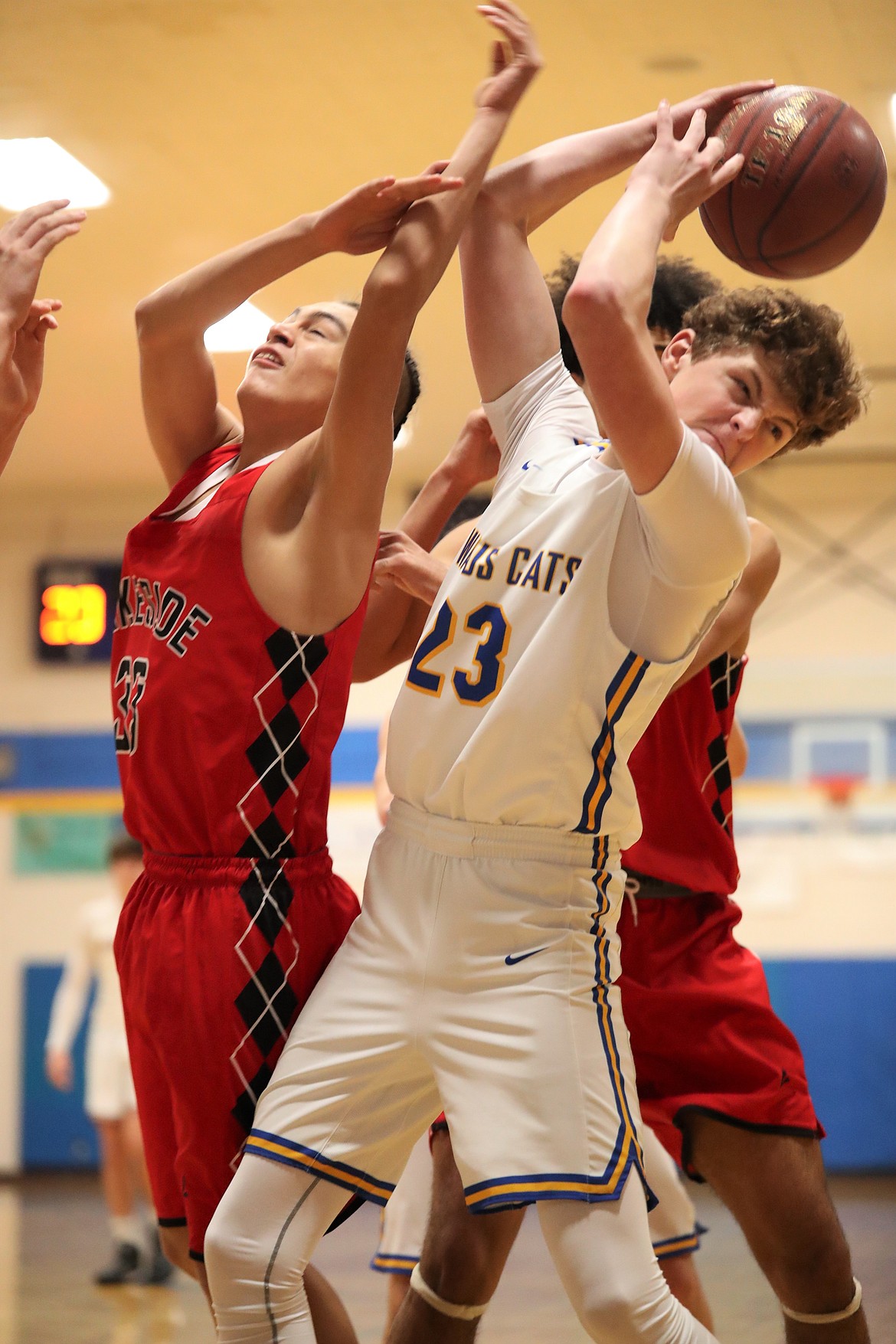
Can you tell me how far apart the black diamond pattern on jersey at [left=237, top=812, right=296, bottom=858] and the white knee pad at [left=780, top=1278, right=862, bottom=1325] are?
48.2 inches

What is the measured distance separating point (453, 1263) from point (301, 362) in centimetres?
167

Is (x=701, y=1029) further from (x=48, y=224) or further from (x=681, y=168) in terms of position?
(x=48, y=224)

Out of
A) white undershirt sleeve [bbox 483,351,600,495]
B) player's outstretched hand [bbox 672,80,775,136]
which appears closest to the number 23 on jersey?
white undershirt sleeve [bbox 483,351,600,495]

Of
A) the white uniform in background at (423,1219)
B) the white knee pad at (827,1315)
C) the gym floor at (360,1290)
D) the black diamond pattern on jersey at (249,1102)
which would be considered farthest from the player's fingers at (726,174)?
the gym floor at (360,1290)

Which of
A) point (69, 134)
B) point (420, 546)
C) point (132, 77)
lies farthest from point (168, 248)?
point (420, 546)

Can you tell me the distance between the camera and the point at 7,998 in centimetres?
994

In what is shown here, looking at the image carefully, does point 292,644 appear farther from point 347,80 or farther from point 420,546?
point 347,80

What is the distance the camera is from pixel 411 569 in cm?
268

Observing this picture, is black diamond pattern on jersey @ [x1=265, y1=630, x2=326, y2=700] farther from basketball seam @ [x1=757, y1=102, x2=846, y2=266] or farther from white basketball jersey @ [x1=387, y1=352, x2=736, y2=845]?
basketball seam @ [x1=757, y1=102, x2=846, y2=266]

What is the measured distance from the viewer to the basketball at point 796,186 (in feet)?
8.90

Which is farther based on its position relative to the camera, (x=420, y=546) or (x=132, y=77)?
(x=132, y=77)

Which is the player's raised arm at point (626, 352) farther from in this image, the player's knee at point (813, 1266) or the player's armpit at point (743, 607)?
the player's knee at point (813, 1266)

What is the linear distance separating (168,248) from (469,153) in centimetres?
459

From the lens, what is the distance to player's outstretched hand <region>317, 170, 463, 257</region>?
93.1 inches
